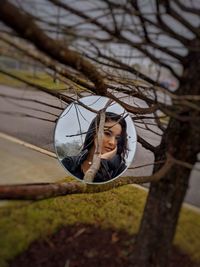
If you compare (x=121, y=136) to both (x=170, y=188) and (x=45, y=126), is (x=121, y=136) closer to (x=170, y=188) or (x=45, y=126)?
(x=170, y=188)

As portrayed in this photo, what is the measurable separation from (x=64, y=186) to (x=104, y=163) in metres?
0.13

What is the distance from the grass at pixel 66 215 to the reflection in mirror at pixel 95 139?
39 centimetres

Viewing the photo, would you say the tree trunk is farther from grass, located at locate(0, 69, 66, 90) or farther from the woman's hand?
grass, located at locate(0, 69, 66, 90)

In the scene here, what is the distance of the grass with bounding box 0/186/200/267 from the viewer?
133 centimetres

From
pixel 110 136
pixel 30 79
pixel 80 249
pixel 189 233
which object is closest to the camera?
pixel 30 79

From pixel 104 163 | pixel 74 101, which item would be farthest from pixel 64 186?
pixel 74 101

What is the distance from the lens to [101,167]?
0.92 metres

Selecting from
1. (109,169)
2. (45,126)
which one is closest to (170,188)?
(109,169)

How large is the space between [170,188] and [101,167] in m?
0.25

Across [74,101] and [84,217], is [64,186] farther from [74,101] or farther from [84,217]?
[84,217]

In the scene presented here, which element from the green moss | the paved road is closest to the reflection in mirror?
the paved road

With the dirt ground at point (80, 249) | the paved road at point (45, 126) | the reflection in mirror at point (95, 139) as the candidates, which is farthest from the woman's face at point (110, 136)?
the dirt ground at point (80, 249)

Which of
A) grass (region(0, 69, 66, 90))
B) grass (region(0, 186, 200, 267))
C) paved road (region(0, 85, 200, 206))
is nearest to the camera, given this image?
grass (region(0, 69, 66, 90))

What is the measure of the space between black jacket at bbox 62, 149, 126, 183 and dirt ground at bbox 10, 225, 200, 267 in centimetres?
47
